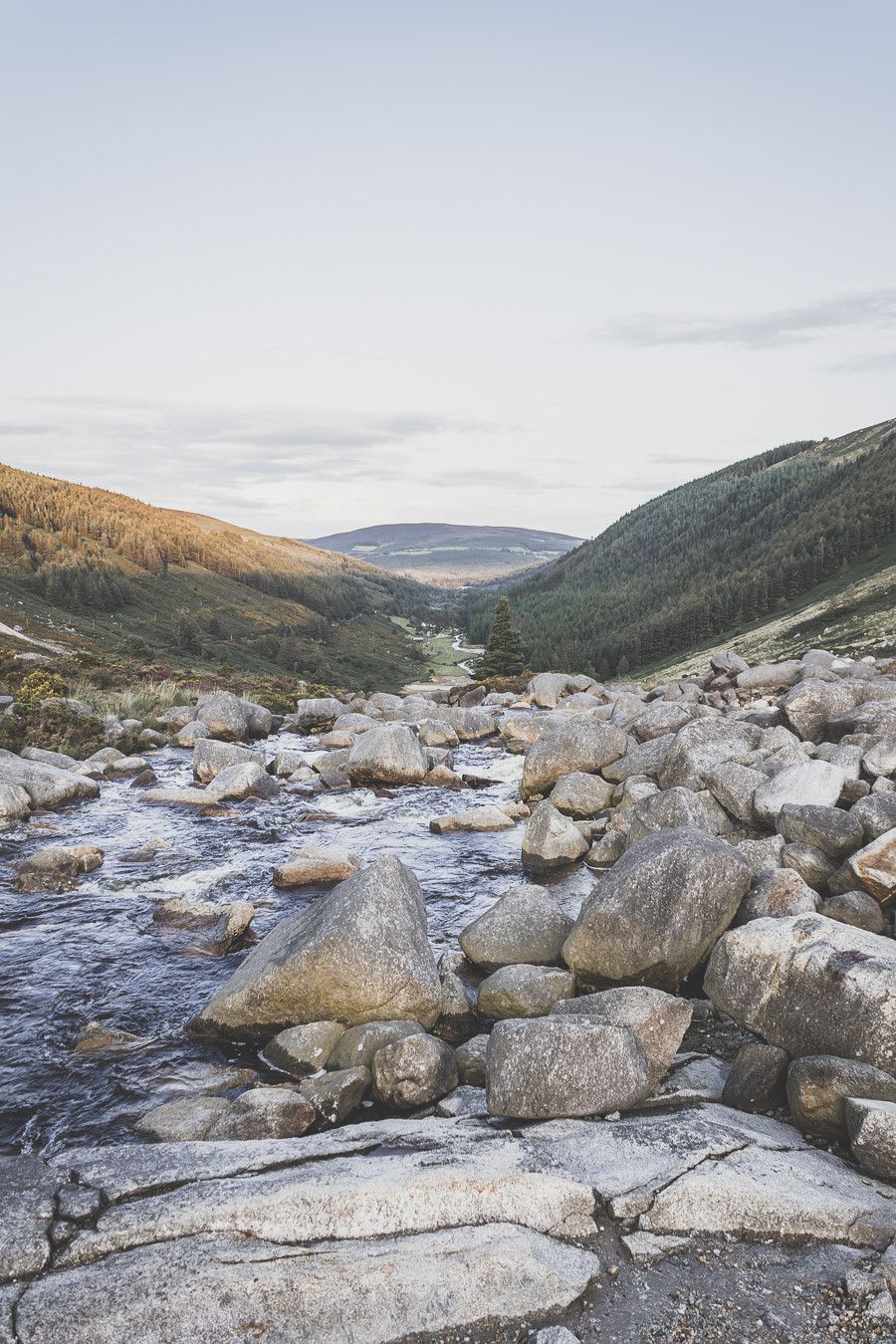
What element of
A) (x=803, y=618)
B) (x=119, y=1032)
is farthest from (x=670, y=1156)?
(x=803, y=618)

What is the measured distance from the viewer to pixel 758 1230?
595 centimetres

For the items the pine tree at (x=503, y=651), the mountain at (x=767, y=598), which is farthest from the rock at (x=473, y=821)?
the pine tree at (x=503, y=651)

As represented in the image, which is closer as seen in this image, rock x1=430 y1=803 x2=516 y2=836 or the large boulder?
the large boulder

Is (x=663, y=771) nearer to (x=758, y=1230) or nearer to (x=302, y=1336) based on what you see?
(x=758, y=1230)

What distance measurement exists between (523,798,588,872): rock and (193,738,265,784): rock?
36.8ft

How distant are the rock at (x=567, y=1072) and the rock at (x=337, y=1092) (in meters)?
1.66

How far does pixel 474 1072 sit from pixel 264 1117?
99.1 inches

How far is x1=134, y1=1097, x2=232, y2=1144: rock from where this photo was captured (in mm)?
8172

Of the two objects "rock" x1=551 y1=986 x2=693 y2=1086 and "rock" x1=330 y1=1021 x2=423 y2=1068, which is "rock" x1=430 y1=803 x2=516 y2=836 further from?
"rock" x1=551 y1=986 x2=693 y2=1086

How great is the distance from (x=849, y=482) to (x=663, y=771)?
175588 mm

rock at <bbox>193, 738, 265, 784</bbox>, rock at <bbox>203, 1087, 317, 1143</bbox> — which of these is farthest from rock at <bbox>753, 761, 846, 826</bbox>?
rock at <bbox>193, 738, 265, 784</bbox>

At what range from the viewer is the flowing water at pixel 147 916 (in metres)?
9.41

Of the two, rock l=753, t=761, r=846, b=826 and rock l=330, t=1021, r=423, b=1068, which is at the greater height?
rock l=753, t=761, r=846, b=826

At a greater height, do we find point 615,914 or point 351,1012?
point 615,914
